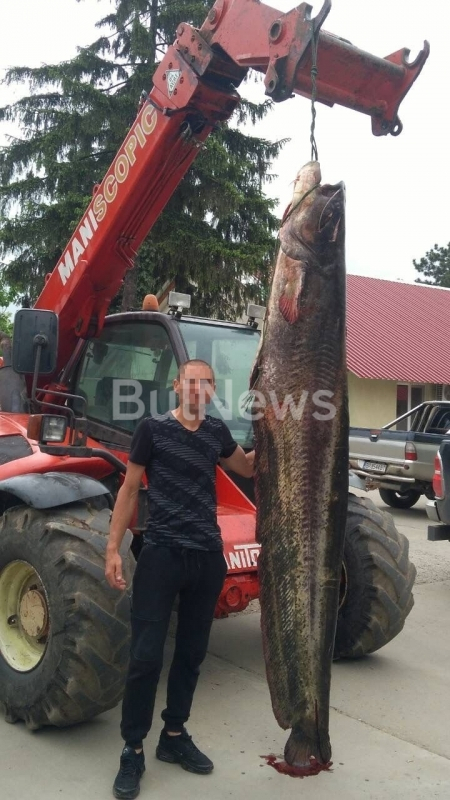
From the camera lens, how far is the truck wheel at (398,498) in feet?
43.5

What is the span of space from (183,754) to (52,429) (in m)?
1.82

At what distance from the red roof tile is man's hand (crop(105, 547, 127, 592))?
20219 millimetres

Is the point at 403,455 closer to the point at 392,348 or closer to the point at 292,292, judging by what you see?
the point at 292,292

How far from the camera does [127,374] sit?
5.21 meters

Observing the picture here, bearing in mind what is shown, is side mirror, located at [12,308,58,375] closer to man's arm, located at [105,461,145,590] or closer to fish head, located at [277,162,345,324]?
man's arm, located at [105,461,145,590]

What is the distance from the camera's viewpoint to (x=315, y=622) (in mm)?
2887

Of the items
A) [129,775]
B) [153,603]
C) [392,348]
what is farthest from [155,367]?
[392,348]

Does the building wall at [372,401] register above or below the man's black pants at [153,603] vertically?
above

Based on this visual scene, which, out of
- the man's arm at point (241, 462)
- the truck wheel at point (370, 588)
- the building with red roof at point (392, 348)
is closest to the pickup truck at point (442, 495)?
the truck wheel at point (370, 588)

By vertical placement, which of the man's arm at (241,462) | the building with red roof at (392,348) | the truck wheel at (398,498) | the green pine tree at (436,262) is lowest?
the truck wheel at (398,498)

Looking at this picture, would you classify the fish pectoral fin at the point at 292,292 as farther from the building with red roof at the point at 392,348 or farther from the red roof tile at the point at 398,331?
the red roof tile at the point at 398,331

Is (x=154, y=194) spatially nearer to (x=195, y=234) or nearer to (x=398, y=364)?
(x=195, y=234)

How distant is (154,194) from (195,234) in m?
13.0

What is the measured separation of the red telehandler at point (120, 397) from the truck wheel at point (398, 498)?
8037 mm
